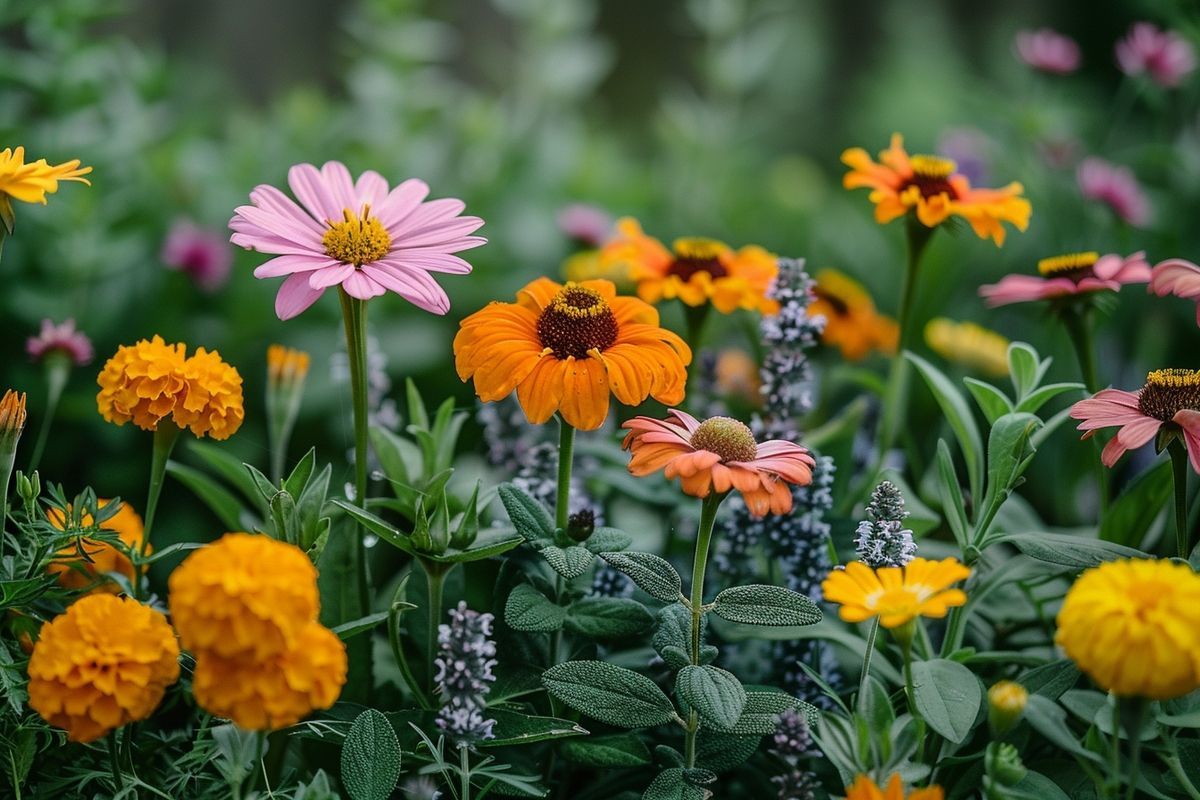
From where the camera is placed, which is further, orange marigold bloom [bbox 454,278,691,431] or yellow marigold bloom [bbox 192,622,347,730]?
orange marigold bloom [bbox 454,278,691,431]

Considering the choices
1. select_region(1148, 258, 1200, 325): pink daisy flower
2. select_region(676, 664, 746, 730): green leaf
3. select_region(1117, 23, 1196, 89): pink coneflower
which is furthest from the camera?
select_region(1117, 23, 1196, 89): pink coneflower

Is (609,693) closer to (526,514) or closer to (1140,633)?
(526,514)

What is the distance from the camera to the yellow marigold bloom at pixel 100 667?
0.59m

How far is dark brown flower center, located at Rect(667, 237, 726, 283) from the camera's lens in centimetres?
91

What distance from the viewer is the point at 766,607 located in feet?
2.23

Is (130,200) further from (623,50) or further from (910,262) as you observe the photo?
(623,50)

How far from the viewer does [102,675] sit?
59 cm

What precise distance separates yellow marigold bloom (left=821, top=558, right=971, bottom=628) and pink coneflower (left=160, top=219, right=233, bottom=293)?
1090 millimetres

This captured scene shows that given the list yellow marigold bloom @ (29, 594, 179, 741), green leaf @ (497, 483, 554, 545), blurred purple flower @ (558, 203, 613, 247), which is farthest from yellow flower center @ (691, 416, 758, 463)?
blurred purple flower @ (558, 203, 613, 247)

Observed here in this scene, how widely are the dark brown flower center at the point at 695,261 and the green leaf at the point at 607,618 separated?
301mm

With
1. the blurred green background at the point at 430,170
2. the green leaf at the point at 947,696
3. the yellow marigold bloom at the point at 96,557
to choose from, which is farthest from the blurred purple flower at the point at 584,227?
the green leaf at the point at 947,696

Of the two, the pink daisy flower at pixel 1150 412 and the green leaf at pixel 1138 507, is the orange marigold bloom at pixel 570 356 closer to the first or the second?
the pink daisy flower at pixel 1150 412

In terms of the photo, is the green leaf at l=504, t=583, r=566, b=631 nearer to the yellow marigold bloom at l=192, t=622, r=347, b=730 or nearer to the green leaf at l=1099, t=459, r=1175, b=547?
the yellow marigold bloom at l=192, t=622, r=347, b=730

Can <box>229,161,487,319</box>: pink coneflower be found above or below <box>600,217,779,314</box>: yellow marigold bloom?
above
